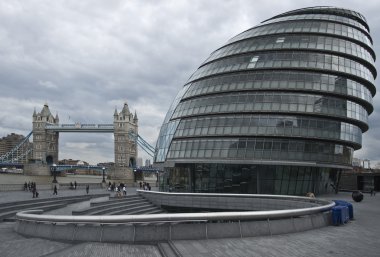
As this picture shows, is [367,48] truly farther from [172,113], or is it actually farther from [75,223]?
[75,223]

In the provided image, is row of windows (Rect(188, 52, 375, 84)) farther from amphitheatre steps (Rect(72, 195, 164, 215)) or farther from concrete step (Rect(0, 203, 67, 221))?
concrete step (Rect(0, 203, 67, 221))

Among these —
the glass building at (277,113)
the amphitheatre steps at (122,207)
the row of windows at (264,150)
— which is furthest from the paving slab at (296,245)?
the glass building at (277,113)

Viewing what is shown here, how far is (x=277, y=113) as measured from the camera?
42.9 meters

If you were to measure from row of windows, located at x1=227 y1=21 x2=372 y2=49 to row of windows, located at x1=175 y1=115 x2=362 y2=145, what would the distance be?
12.5m

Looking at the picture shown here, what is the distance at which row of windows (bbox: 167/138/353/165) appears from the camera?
42156mm

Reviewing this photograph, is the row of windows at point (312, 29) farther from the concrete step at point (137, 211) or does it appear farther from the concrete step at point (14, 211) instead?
the concrete step at point (14, 211)

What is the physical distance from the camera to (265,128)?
42.7 metres

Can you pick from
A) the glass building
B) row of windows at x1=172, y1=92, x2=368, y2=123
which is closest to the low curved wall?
the glass building

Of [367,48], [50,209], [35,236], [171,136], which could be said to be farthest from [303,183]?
[35,236]

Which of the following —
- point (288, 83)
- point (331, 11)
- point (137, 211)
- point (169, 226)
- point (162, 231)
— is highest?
point (331, 11)

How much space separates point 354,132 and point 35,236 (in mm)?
40831

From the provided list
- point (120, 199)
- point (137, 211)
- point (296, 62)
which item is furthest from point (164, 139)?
point (296, 62)

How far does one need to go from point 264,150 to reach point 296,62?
11.8 m

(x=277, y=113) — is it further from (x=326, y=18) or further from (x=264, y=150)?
(x=326, y=18)
